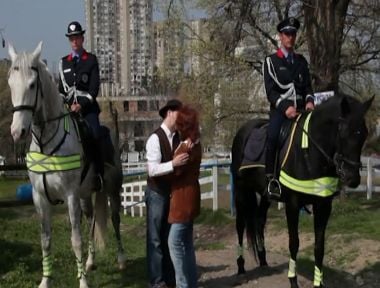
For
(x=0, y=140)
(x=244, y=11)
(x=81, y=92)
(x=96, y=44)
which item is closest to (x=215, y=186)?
(x=244, y=11)

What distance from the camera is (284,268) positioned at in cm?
773

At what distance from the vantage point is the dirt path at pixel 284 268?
7.12 metres

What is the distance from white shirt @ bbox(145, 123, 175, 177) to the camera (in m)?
5.51

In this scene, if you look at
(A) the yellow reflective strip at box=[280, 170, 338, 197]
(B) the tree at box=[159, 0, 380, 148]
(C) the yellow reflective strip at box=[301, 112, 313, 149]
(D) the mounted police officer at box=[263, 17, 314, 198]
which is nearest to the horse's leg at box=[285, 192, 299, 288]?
(A) the yellow reflective strip at box=[280, 170, 338, 197]

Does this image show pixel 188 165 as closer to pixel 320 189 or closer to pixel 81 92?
pixel 320 189

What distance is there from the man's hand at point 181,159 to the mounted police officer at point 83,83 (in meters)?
1.79

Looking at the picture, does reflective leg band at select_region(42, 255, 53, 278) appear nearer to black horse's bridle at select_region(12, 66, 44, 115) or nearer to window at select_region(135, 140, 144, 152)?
black horse's bridle at select_region(12, 66, 44, 115)

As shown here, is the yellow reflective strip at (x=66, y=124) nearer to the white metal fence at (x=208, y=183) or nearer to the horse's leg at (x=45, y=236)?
the horse's leg at (x=45, y=236)

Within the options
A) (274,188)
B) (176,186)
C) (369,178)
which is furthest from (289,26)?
(369,178)

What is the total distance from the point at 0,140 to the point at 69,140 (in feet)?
122

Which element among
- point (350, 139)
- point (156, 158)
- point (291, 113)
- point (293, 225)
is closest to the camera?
point (156, 158)

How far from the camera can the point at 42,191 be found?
6.11 m

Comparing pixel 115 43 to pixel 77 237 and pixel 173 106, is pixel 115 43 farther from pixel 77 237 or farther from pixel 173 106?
pixel 173 106

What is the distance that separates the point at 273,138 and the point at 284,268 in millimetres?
1979
